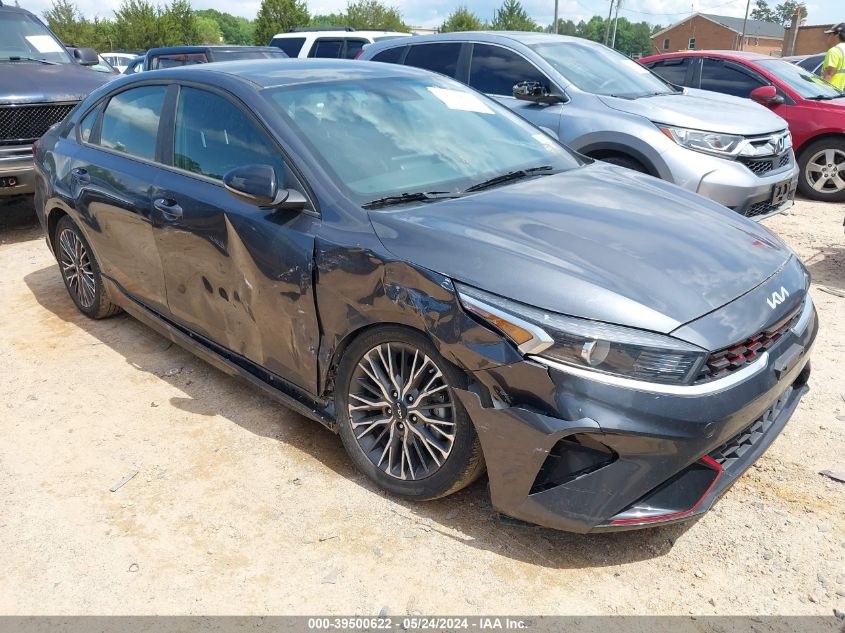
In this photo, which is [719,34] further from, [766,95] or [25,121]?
[25,121]

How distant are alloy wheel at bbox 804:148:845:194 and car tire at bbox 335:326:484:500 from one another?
743 cm

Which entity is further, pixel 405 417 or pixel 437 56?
pixel 437 56

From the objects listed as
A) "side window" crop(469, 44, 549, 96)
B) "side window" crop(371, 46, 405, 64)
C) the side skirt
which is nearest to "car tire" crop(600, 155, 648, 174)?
"side window" crop(469, 44, 549, 96)

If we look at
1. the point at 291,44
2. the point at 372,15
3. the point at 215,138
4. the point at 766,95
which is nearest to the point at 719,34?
the point at 372,15

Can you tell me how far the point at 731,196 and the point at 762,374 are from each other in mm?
3518

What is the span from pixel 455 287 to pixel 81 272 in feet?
11.1

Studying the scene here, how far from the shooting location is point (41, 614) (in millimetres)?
2492

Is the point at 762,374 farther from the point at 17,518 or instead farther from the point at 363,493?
the point at 17,518

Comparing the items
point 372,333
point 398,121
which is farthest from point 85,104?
point 372,333

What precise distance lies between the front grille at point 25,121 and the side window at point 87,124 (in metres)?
2.83

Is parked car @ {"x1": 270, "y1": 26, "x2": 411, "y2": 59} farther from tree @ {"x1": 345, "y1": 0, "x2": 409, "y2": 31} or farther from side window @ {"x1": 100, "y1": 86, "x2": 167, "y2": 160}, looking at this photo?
tree @ {"x1": 345, "y1": 0, "x2": 409, "y2": 31}

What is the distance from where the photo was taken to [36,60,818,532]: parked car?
7.78ft

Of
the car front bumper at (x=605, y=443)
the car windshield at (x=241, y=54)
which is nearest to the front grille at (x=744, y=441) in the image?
the car front bumper at (x=605, y=443)

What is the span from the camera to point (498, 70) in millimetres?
6883
